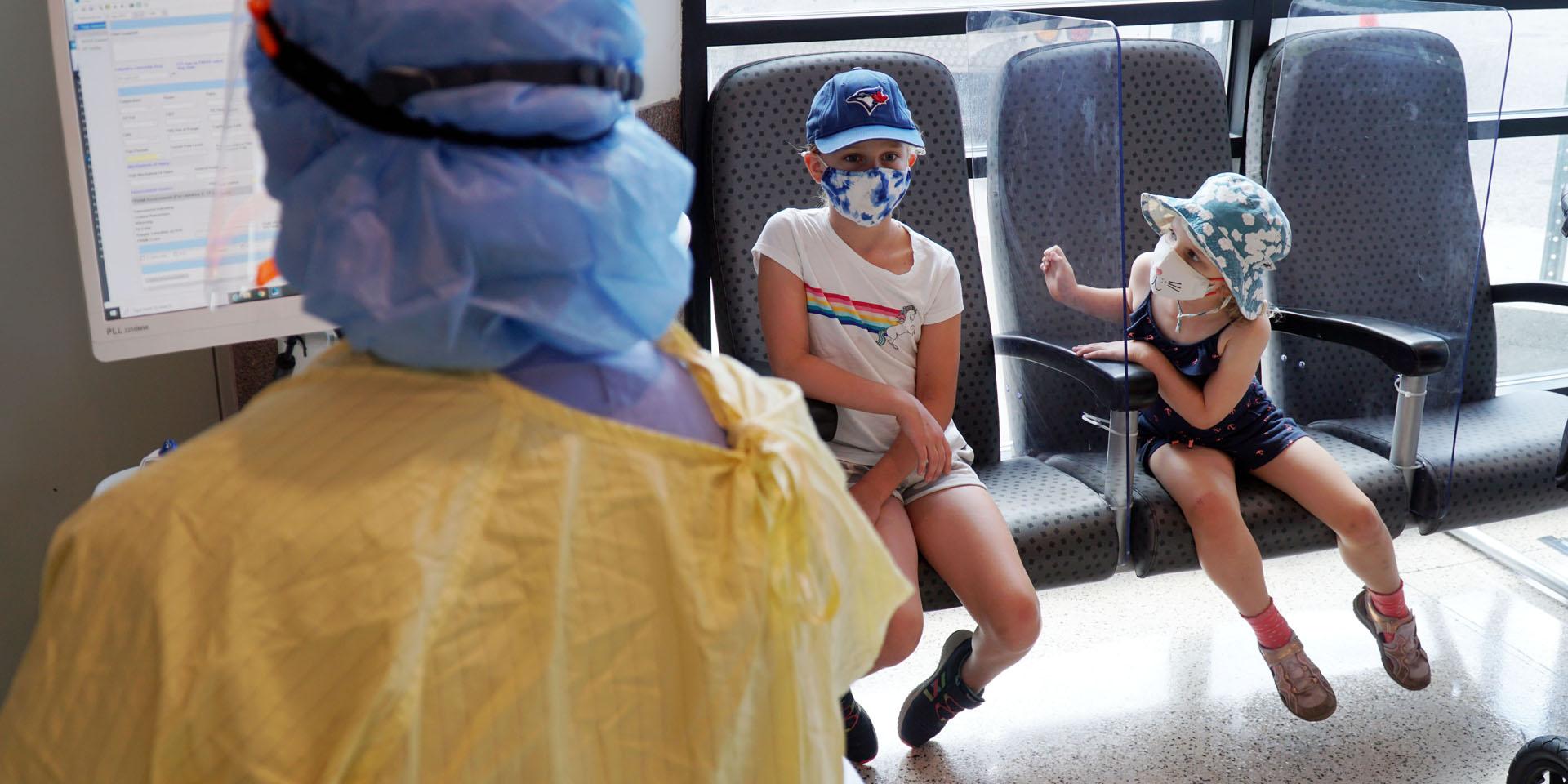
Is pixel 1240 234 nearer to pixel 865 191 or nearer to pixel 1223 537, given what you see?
pixel 1223 537

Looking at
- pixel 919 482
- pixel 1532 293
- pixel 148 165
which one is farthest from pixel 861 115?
pixel 1532 293

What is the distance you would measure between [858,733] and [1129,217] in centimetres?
119

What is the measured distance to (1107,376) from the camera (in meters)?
1.98

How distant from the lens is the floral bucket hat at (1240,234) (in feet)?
6.75

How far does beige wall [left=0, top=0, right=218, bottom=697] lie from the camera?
57.0 inches

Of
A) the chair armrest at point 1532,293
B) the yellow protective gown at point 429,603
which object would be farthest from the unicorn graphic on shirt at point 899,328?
the chair armrest at point 1532,293

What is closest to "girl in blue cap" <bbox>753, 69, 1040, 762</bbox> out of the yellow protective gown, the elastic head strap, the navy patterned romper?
the navy patterned romper

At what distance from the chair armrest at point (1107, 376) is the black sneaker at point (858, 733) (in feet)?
2.15

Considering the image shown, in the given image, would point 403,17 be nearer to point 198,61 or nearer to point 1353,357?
point 198,61

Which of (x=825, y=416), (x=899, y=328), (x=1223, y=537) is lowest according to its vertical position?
(x=1223, y=537)

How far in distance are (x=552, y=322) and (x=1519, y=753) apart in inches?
75.4

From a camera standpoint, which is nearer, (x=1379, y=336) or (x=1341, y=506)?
(x=1341, y=506)

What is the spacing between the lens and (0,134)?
1.43 meters

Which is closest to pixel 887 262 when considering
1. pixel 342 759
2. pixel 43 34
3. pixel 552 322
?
pixel 43 34
